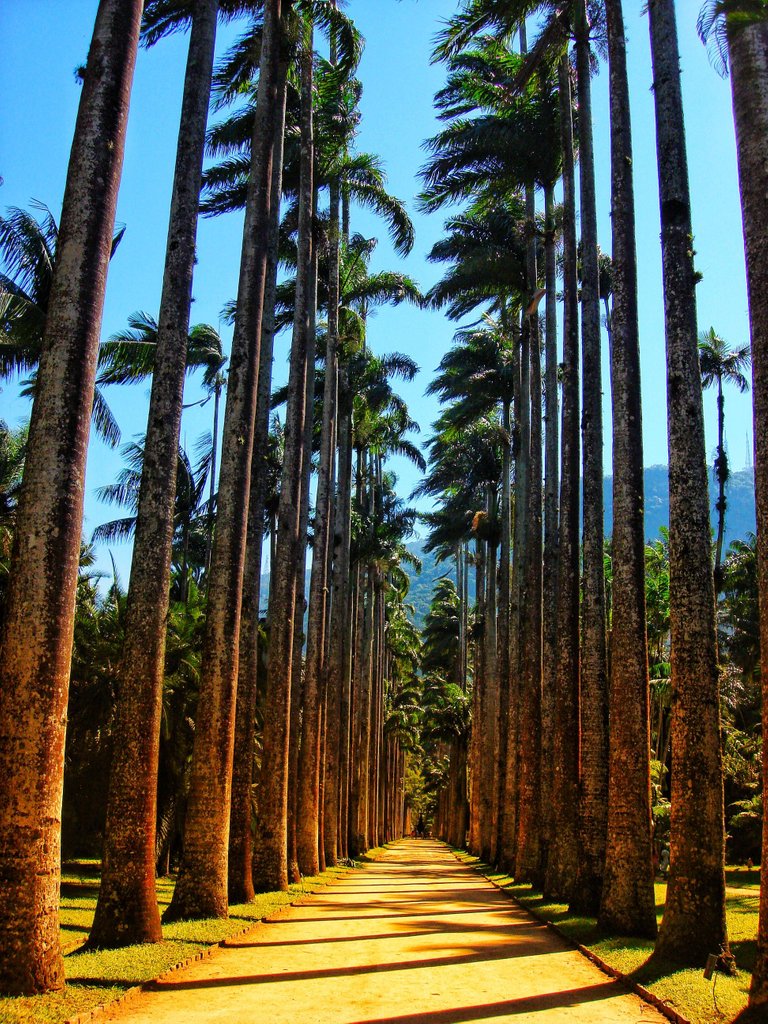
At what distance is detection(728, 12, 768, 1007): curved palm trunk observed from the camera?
7980 mm

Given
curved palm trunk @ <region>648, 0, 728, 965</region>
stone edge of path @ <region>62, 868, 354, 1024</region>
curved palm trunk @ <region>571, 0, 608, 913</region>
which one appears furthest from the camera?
curved palm trunk @ <region>571, 0, 608, 913</region>

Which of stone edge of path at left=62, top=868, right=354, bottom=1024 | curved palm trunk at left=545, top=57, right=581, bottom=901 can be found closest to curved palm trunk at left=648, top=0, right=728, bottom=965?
stone edge of path at left=62, top=868, right=354, bottom=1024

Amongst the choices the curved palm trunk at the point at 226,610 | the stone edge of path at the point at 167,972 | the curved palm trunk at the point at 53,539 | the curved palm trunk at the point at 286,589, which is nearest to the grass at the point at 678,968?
the stone edge of path at the point at 167,972

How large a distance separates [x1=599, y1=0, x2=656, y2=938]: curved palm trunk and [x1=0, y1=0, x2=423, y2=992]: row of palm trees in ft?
17.6

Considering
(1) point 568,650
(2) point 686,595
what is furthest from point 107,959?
(1) point 568,650

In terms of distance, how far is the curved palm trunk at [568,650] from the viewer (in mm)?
16500

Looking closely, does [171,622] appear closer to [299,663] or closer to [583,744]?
[299,663]

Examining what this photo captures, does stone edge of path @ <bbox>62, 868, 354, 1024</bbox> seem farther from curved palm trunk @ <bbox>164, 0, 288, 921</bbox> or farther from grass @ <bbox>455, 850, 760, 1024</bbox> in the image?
grass @ <bbox>455, 850, 760, 1024</bbox>

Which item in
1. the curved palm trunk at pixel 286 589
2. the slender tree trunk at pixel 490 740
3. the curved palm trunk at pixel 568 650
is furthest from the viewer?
the slender tree trunk at pixel 490 740

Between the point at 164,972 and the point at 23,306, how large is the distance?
1630 centimetres

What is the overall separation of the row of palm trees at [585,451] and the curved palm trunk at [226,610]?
178 inches

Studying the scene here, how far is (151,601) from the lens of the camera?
11.1 meters

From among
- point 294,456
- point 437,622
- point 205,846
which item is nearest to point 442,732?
point 437,622

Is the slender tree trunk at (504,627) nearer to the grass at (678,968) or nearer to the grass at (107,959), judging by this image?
the grass at (678,968)
